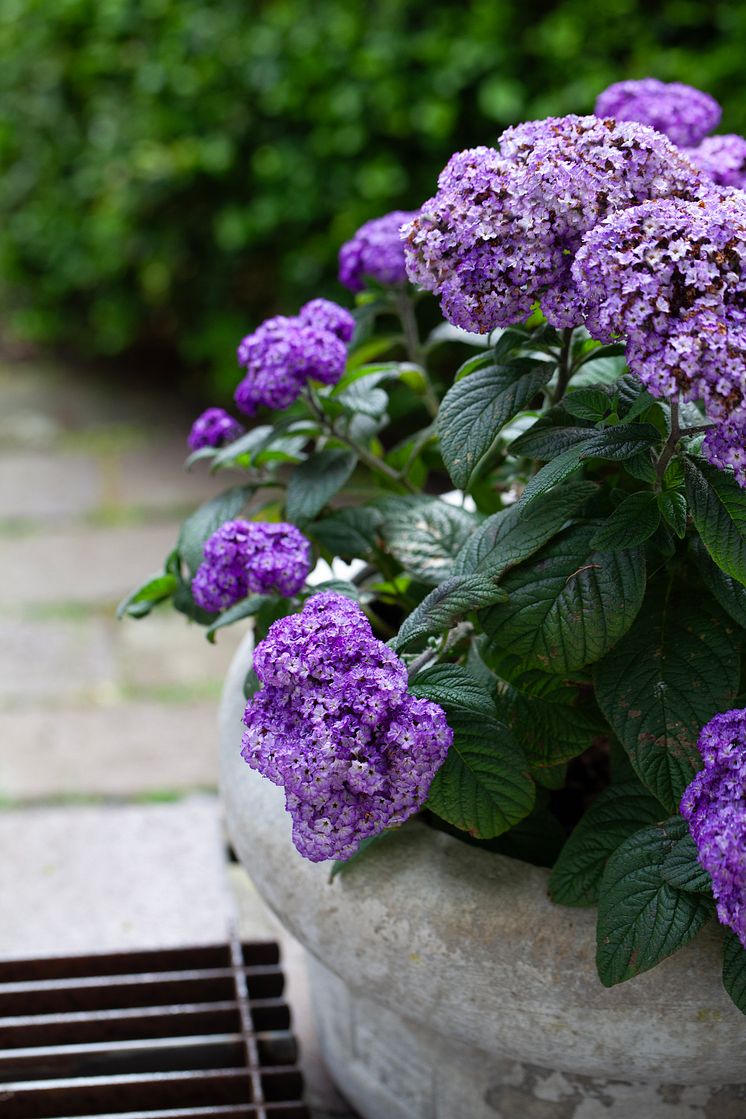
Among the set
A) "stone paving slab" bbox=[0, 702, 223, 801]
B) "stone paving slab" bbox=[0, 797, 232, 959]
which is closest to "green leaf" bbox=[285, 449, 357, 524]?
"stone paving slab" bbox=[0, 797, 232, 959]

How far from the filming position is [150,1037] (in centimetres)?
172

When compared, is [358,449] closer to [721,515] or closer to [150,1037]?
[721,515]

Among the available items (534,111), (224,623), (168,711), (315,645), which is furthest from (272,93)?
(315,645)

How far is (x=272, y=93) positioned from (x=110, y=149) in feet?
2.65

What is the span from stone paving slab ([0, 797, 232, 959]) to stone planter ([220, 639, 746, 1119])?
56cm

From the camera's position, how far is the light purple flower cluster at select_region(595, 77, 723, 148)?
1611 mm

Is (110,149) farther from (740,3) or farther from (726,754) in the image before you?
(726,754)

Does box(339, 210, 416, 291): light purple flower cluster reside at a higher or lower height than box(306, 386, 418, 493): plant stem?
higher

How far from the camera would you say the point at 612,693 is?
1189 millimetres

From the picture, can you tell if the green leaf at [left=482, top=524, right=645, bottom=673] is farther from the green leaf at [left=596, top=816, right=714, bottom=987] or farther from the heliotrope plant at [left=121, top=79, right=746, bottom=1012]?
the green leaf at [left=596, top=816, right=714, bottom=987]

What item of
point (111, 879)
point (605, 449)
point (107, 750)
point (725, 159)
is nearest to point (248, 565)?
point (605, 449)

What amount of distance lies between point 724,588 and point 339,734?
37cm

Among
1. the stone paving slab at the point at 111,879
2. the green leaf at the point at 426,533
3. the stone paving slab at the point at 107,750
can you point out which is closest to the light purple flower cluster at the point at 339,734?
the green leaf at the point at 426,533

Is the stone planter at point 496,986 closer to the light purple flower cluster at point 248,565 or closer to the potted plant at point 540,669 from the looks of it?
the potted plant at point 540,669
